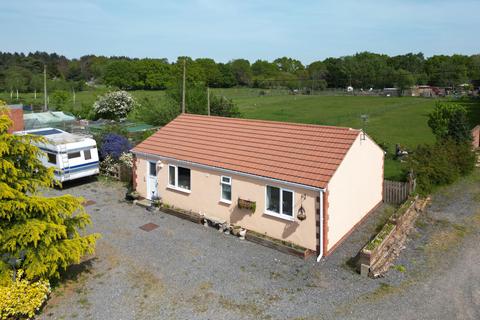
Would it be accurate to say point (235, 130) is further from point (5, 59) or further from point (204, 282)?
point (5, 59)

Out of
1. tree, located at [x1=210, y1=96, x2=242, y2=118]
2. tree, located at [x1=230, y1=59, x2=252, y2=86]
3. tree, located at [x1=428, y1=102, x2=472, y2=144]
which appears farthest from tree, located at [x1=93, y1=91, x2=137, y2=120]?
tree, located at [x1=230, y1=59, x2=252, y2=86]

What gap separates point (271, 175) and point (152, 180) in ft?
22.5

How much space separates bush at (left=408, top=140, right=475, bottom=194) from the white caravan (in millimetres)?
16742

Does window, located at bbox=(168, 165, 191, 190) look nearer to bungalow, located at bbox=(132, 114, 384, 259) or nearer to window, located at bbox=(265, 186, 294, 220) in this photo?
bungalow, located at bbox=(132, 114, 384, 259)

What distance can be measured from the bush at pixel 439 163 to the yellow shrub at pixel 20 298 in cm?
1667

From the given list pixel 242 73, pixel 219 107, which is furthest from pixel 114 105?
pixel 242 73

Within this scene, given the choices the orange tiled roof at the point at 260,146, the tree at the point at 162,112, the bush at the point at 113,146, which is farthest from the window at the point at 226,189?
the tree at the point at 162,112

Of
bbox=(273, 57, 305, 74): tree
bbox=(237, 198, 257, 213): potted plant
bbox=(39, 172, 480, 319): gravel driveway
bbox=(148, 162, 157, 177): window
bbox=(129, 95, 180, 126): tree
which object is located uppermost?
bbox=(273, 57, 305, 74): tree

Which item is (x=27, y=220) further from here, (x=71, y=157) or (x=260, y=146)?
(x=71, y=157)

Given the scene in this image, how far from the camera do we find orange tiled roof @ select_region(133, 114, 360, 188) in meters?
14.4

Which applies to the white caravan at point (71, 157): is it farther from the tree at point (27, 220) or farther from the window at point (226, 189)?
the tree at point (27, 220)

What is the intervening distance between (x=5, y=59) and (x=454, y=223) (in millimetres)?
159226

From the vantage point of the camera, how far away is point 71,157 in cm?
2142

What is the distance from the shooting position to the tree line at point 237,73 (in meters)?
115
